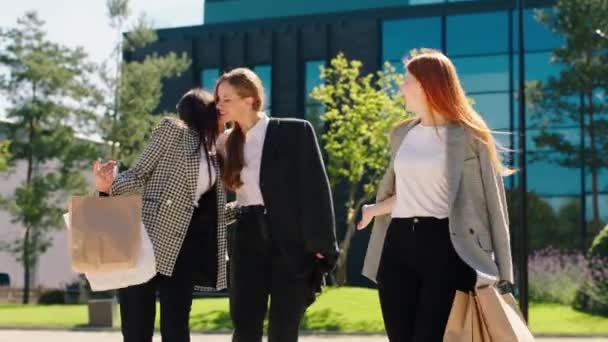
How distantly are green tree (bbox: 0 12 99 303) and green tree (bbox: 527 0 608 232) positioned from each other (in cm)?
1466

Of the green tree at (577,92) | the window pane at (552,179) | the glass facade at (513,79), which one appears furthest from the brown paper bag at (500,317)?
the window pane at (552,179)

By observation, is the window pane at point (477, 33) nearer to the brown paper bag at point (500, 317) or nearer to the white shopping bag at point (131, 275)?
the white shopping bag at point (131, 275)

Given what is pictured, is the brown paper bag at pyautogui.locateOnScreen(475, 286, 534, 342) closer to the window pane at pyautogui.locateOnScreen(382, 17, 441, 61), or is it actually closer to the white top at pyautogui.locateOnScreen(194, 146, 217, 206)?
the white top at pyautogui.locateOnScreen(194, 146, 217, 206)

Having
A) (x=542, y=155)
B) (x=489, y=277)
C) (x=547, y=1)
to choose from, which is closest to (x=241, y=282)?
(x=489, y=277)

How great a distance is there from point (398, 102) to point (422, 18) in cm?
1050

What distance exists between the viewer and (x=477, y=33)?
39.0 metres

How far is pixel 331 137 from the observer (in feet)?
98.8

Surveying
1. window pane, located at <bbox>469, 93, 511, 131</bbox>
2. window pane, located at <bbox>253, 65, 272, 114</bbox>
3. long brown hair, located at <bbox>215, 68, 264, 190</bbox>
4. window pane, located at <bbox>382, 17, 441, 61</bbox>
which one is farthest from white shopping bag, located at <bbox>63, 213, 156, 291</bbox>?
window pane, located at <bbox>253, 65, 272, 114</bbox>

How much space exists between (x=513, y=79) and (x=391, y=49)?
4.61 m

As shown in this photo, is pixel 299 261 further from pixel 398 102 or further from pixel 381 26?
pixel 381 26

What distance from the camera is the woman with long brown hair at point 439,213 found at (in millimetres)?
4824

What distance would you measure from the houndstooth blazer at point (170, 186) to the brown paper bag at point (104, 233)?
0.13m

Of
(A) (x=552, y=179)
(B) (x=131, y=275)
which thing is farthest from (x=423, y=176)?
(A) (x=552, y=179)

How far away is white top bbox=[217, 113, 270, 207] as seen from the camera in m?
5.64
